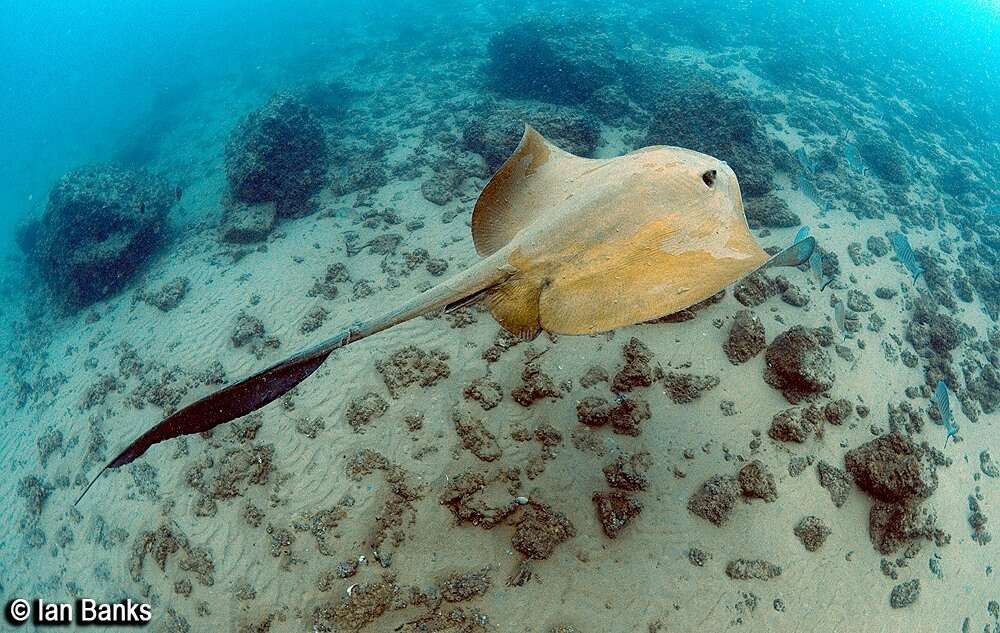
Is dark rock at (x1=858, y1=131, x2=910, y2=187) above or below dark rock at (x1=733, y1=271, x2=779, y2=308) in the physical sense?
below

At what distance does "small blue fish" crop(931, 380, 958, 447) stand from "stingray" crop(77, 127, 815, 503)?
4674 mm

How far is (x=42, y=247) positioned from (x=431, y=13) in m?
26.3

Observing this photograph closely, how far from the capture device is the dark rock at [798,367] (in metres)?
5.75

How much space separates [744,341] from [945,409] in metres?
2.82

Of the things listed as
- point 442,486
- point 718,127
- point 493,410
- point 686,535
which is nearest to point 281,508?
point 442,486

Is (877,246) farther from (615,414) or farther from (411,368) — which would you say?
(411,368)

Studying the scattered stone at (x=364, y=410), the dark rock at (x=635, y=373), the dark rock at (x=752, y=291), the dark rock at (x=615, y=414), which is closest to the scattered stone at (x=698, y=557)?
the dark rock at (x=615, y=414)

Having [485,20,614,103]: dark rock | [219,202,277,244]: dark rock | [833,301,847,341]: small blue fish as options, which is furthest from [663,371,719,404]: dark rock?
[485,20,614,103]: dark rock

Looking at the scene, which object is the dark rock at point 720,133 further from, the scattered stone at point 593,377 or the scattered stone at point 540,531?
the scattered stone at point 540,531

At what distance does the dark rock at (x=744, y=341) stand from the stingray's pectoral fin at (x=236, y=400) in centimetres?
552

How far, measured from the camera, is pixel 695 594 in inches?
177

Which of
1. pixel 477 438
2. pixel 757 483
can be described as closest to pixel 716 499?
pixel 757 483

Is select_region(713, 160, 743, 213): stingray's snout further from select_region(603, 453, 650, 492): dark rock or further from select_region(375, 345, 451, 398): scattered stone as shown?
select_region(375, 345, 451, 398): scattered stone

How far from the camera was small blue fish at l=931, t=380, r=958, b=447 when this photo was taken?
5877mm
